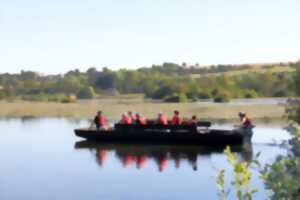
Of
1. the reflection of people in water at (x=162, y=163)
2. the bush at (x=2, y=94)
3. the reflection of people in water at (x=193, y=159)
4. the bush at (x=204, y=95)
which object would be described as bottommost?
the reflection of people in water at (x=193, y=159)

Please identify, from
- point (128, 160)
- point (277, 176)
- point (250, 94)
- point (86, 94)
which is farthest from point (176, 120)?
point (86, 94)

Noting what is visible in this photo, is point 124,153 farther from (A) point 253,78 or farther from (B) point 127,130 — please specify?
(A) point 253,78

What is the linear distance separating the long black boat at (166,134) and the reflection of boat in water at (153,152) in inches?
11.7

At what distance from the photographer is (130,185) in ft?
56.0

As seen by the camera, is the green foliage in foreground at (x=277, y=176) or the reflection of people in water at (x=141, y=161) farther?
the reflection of people in water at (x=141, y=161)

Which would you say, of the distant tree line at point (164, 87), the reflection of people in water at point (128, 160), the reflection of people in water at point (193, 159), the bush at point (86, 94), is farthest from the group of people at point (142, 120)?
the bush at point (86, 94)

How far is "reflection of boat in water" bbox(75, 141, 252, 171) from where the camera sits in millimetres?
22250

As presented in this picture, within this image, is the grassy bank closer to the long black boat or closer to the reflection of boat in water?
the long black boat

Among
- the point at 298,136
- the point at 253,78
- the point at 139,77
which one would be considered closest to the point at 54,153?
the point at 298,136

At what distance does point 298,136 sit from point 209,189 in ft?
41.7

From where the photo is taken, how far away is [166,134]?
1093 inches

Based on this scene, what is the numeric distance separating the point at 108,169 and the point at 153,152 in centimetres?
513

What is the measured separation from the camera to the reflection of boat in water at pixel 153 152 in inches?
876

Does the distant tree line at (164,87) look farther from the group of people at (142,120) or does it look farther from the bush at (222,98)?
the group of people at (142,120)
